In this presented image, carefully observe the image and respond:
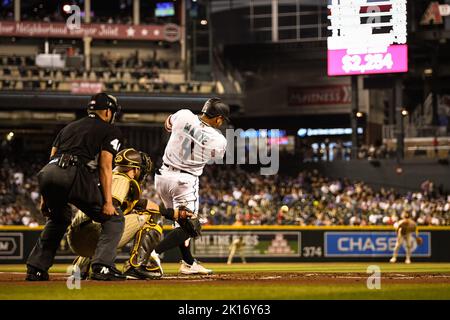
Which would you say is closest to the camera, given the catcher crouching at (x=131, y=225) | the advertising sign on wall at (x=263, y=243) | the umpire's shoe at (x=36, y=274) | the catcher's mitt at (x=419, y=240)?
the umpire's shoe at (x=36, y=274)

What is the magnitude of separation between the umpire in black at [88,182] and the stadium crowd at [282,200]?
17865mm

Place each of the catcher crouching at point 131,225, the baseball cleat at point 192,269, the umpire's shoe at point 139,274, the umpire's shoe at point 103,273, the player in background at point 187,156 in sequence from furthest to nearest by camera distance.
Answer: the baseball cleat at point 192,269 < the player in background at point 187,156 < the umpire's shoe at point 139,274 < the catcher crouching at point 131,225 < the umpire's shoe at point 103,273

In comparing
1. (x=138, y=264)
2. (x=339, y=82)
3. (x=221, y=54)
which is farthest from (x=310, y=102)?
(x=138, y=264)

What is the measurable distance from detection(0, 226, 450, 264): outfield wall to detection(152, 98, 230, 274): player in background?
15.2 m

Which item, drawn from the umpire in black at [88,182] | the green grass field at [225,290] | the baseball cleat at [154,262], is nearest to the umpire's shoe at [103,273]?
the umpire in black at [88,182]

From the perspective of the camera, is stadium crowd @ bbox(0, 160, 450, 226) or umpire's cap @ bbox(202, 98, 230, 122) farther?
stadium crowd @ bbox(0, 160, 450, 226)

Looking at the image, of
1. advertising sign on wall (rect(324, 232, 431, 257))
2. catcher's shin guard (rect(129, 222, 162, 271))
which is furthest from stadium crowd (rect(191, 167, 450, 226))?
catcher's shin guard (rect(129, 222, 162, 271))

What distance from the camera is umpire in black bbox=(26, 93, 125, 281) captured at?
8570mm

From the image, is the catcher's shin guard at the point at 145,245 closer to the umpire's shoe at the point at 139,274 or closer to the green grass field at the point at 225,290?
the umpire's shoe at the point at 139,274

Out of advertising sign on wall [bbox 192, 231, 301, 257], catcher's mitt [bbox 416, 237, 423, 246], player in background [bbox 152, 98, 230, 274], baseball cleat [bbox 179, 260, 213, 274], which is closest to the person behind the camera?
player in background [bbox 152, 98, 230, 274]

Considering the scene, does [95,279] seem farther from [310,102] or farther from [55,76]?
[310,102]

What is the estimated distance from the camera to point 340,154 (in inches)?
1494

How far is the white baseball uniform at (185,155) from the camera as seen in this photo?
10.4m

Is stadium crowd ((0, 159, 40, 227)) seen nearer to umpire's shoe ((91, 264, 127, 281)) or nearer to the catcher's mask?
the catcher's mask
